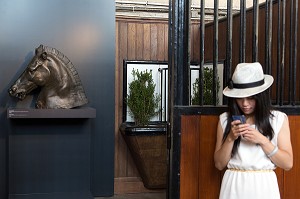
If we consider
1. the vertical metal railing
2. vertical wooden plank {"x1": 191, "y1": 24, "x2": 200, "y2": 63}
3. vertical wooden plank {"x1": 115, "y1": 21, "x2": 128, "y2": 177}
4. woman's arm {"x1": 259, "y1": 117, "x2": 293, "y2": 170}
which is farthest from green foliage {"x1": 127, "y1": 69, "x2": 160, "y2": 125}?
woman's arm {"x1": 259, "y1": 117, "x2": 293, "y2": 170}

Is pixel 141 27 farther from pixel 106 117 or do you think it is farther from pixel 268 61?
pixel 268 61

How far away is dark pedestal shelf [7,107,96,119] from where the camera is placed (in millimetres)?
3504

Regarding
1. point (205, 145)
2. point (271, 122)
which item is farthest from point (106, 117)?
point (271, 122)

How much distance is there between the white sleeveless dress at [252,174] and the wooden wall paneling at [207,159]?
31 cm

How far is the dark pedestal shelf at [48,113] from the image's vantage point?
3.50 metres

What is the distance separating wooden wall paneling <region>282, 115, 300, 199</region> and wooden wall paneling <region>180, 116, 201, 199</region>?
512 mm

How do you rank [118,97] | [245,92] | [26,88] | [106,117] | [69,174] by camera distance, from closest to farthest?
[245,92] < [26,88] < [69,174] < [106,117] < [118,97]

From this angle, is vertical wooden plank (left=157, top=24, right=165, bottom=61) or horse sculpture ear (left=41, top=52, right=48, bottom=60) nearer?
horse sculpture ear (left=41, top=52, right=48, bottom=60)

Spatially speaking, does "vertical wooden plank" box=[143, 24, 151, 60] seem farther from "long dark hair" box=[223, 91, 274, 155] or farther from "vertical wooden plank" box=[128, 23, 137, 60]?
"long dark hair" box=[223, 91, 274, 155]

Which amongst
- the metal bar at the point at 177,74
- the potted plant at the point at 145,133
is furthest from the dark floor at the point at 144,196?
the metal bar at the point at 177,74

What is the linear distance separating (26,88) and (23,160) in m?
0.70

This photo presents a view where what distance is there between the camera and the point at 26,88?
12.0 ft

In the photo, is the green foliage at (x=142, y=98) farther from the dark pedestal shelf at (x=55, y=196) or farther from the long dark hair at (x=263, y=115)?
the long dark hair at (x=263, y=115)

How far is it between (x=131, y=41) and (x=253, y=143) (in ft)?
10.3
